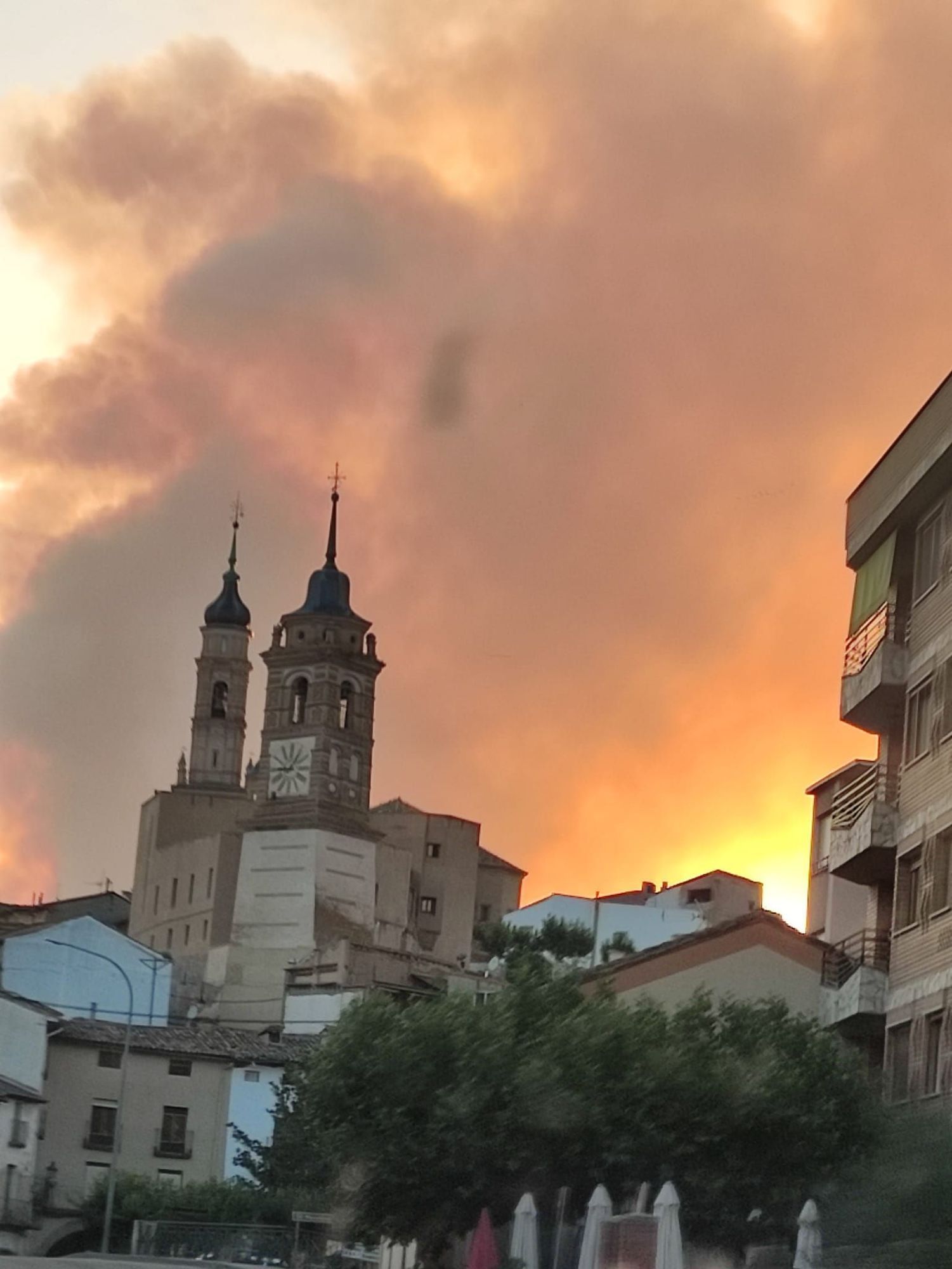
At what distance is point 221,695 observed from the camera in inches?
5842

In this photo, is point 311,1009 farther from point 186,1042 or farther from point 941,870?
point 941,870

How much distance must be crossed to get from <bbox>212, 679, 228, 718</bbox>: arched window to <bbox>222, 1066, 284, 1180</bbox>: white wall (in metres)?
65.5

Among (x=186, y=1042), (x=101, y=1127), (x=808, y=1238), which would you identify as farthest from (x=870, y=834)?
(x=186, y=1042)

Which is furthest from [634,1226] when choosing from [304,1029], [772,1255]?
[304,1029]

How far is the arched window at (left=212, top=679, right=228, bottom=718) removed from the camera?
147 m

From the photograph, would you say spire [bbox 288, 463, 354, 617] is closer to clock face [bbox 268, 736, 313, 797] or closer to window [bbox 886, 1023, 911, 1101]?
clock face [bbox 268, 736, 313, 797]

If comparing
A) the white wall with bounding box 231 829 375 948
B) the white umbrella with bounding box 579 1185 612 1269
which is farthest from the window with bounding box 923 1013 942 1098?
the white wall with bounding box 231 829 375 948

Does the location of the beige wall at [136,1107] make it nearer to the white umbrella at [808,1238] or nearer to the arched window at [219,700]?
the white umbrella at [808,1238]

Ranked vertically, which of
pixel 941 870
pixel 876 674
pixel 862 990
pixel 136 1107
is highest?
pixel 876 674

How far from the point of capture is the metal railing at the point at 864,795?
35.8 meters

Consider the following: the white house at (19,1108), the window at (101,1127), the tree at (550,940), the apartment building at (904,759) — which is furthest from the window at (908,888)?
the tree at (550,940)

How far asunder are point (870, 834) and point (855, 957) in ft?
11.8

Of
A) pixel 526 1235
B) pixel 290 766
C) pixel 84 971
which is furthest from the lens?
pixel 290 766

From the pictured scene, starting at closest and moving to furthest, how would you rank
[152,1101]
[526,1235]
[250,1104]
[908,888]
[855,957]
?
[526,1235], [908,888], [855,957], [152,1101], [250,1104]
